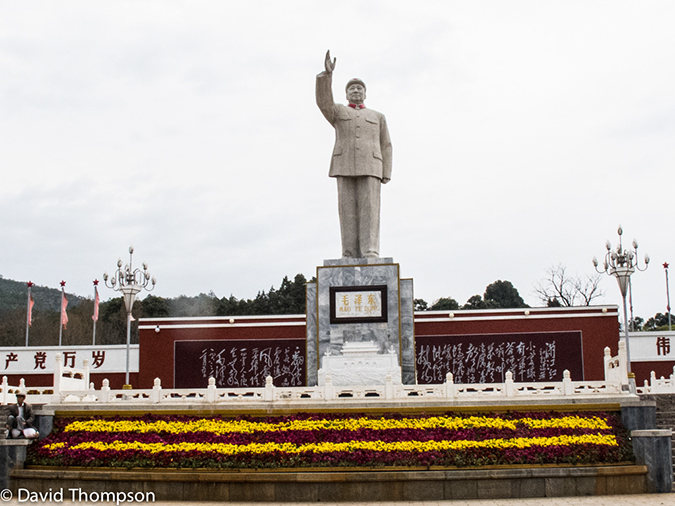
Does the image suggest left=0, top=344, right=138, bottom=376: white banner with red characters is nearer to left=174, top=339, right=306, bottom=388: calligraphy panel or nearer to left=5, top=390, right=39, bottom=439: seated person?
left=174, top=339, right=306, bottom=388: calligraphy panel

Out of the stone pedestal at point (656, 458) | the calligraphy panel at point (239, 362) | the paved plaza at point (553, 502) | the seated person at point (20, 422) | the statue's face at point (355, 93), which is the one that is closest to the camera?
the paved plaza at point (553, 502)

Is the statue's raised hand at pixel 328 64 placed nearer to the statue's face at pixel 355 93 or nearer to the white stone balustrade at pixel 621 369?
the statue's face at pixel 355 93

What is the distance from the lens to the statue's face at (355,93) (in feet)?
41.3

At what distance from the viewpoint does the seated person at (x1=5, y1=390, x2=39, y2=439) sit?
868 cm

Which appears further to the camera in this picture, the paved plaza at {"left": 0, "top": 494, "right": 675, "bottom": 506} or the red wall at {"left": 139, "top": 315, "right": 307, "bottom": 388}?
the red wall at {"left": 139, "top": 315, "right": 307, "bottom": 388}

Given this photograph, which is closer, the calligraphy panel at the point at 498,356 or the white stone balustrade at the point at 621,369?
the white stone balustrade at the point at 621,369

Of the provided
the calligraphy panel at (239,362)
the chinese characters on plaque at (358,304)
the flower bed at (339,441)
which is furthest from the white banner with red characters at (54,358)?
the flower bed at (339,441)

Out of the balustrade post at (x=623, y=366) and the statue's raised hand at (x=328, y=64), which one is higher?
the statue's raised hand at (x=328, y=64)

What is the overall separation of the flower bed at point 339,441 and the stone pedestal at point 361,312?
9.28 feet

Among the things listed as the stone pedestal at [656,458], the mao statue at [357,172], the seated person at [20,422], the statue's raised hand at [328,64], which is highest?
the statue's raised hand at [328,64]

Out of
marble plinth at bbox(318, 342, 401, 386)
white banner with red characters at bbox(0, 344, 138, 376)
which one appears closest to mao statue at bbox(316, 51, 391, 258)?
marble plinth at bbox(318, 342, 401, 386)

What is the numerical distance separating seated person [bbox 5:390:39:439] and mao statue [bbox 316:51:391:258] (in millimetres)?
5501

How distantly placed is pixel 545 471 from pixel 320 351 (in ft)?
15.6

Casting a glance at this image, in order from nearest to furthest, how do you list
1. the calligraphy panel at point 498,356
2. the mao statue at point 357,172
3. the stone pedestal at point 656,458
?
the stone pedestal at point 656,458 → the mao statue at point 357,172 → the calligraphy panel at point 498,356
